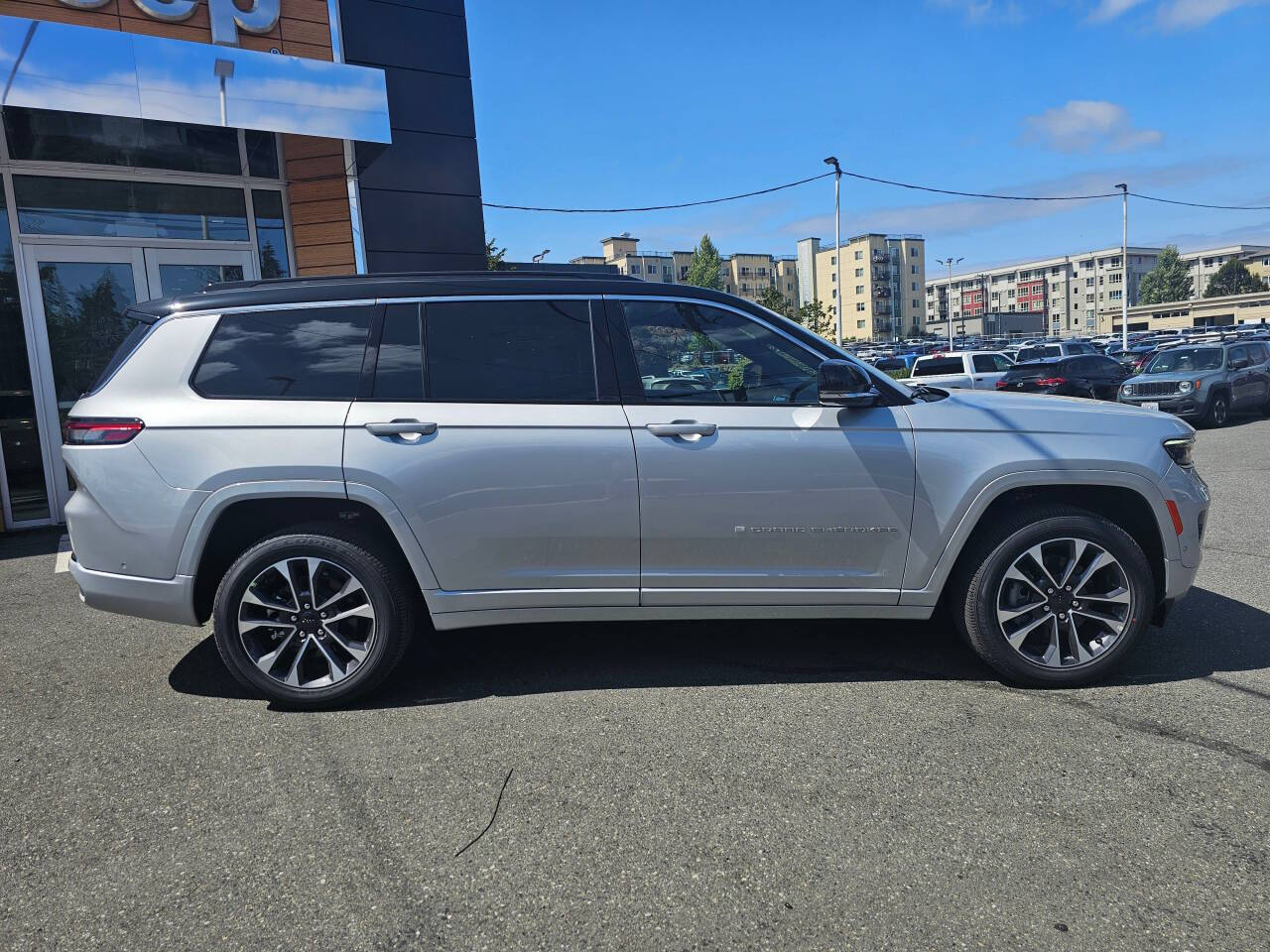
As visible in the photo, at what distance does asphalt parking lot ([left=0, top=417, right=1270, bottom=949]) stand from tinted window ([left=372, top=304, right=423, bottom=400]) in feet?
4.54

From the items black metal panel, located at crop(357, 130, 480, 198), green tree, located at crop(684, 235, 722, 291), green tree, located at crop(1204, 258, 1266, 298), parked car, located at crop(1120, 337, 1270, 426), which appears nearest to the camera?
black metal panel, located at crop(357, 130, 480, 198)

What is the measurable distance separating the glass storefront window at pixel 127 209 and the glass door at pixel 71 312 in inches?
9.2

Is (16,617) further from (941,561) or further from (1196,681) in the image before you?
(1196,681)

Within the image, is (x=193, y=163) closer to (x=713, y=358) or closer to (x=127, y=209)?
(x=127, y=209)

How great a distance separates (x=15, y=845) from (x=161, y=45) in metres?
6.92

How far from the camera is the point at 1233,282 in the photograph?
109750mm

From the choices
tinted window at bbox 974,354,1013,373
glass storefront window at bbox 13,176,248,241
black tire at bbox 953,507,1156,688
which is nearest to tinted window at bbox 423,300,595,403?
black tire at bbox 953,507,1156,688

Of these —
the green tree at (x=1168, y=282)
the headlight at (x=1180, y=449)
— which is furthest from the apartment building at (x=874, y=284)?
the headlight at (x=1180, y=449)

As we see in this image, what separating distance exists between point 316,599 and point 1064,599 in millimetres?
3249

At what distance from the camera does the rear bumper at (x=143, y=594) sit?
12.2 ft

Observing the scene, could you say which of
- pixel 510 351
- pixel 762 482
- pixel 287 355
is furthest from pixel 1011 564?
pixel 287 355

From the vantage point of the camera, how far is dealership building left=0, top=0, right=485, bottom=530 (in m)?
7.30

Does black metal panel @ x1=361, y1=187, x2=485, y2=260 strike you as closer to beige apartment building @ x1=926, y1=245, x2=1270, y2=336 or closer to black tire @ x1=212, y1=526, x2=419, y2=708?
black tire @ x1=212, y1=526, x2=419, y2=708

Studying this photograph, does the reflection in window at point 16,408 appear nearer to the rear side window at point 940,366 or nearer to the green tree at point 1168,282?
the rear side window at point 940,366
